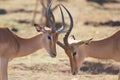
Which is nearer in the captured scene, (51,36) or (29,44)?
(51,36)

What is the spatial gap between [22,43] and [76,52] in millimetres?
1090

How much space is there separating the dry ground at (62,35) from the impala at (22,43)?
3.08 feet

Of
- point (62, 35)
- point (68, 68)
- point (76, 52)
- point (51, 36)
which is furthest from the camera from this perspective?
point (62, 35)

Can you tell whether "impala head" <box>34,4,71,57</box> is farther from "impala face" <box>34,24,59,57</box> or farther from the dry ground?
the dry ground

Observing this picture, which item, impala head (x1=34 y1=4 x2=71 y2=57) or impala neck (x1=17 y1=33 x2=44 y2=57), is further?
impala neck (x1=17 y1=33 x2=44 y2=57)

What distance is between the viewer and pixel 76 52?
8.54 meters

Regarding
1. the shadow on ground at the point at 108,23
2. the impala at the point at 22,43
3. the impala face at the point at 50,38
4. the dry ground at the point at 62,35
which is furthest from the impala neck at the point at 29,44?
the shadow on ground at the point at 108,23

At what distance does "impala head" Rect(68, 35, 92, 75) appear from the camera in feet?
27.8

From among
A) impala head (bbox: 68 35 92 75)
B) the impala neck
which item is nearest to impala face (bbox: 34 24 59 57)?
the impala neck

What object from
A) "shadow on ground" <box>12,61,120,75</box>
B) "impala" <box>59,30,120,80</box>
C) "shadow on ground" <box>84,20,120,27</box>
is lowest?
"shadow on ground" <box>12,61,120,75</box>

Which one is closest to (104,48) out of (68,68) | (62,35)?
(68,68)

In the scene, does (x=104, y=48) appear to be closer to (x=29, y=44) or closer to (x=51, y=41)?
(x=51, y=41)

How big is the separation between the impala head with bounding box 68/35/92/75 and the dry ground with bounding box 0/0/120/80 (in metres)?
1.02

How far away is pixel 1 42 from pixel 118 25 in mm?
8317
